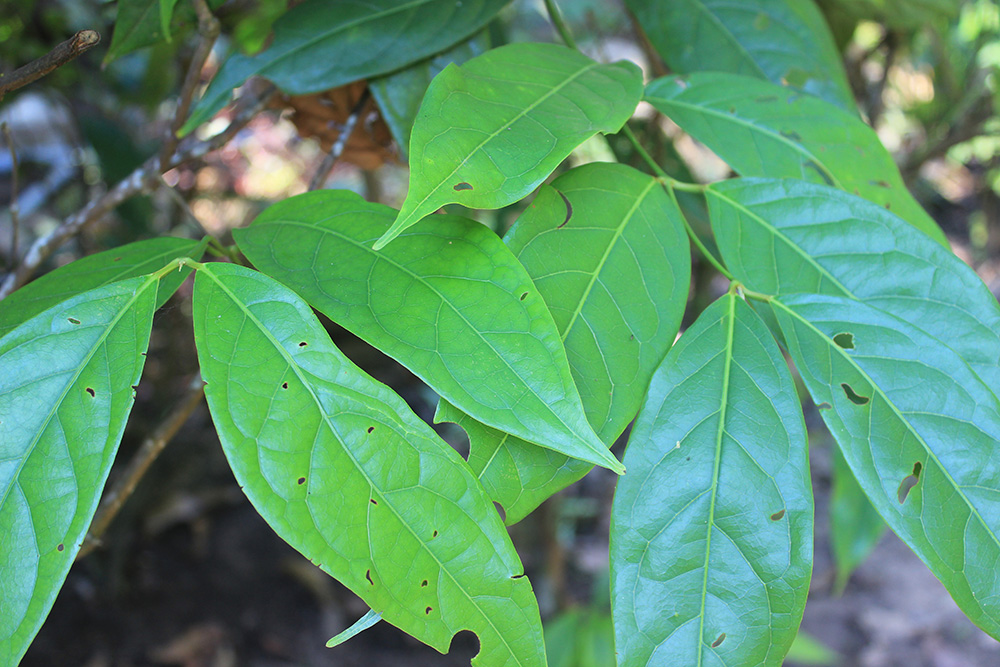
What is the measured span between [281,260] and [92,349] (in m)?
0.13

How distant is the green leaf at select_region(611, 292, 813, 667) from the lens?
1.45 feet

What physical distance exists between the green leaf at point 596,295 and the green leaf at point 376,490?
0.03 metres

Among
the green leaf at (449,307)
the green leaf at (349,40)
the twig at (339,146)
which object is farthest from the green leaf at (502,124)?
the twig at (339,146)

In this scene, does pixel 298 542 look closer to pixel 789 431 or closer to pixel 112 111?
pixel 789 431

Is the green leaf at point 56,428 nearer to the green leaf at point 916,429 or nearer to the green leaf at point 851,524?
the green leaf at point 916,429

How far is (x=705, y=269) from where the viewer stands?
58.6 inches

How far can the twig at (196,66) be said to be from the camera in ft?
2.08

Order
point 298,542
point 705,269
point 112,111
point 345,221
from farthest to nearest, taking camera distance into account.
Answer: point 112,111, point 705,269, point 345,221, point 298,542

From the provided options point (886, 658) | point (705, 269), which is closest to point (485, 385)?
point (705, 269)

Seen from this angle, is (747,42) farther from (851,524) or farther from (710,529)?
(851,524)

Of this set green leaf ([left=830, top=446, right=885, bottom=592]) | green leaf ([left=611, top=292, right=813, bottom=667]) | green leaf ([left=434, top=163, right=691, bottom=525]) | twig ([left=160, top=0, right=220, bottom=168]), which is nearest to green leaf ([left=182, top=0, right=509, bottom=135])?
twig ([left=160, top=0, right=220, bottom=168])

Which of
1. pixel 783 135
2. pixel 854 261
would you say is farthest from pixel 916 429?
pixel 783 135

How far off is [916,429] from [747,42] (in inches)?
21.4

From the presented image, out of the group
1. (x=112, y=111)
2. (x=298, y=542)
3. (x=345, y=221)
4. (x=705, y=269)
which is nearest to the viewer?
(x=298, y=542)
